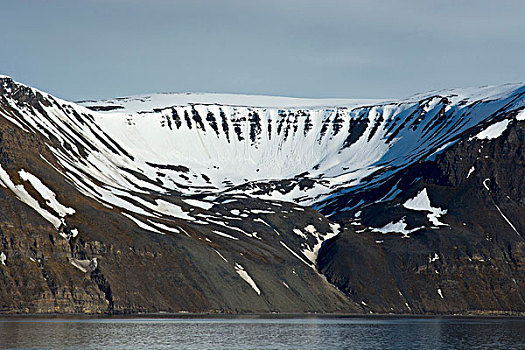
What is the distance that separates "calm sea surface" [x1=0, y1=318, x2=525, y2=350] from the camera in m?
93.1

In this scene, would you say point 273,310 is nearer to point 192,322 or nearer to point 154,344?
point 192,322

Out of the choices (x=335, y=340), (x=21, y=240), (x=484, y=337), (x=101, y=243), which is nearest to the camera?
(x=335, y=340)

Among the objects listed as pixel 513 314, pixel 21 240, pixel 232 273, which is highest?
pixel 21 240

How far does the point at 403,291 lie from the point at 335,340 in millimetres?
96090

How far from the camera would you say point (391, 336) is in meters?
114

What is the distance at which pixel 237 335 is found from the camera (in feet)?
358

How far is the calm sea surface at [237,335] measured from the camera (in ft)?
306

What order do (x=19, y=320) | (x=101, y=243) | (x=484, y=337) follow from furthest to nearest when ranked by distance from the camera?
1. (x=101, y=243)
2. (x=19, y=320)
3. (x=484, y=337)

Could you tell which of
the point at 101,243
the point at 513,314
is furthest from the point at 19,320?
the point at 513,314

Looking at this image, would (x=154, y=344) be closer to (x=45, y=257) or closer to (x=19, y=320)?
(x=19, y=320)

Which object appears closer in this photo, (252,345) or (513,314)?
(252,345)

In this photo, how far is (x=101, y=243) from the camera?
6585 inches

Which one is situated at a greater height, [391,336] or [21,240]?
[21,240]

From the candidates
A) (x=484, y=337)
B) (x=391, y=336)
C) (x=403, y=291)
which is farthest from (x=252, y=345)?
(x=403, y=291)
